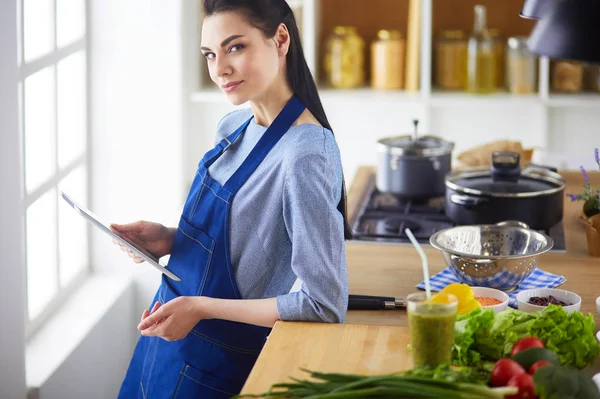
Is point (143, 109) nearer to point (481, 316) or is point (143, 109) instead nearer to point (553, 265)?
point (553, 265)

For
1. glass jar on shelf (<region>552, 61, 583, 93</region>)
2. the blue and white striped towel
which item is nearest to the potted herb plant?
the blue and white striped towel

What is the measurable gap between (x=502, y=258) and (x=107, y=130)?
1961 mm

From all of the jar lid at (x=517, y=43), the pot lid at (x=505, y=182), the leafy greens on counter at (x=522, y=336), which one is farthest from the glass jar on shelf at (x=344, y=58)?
the leafy greens on counter at (x=522, y=336)

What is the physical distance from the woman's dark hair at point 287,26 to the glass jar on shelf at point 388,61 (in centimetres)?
247

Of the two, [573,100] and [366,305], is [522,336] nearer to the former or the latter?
[366,305]

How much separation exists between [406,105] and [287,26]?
2580mm

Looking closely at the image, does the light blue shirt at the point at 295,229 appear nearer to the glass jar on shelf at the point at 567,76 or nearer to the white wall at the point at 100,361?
the white wall at the point at 100,361

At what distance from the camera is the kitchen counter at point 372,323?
69.1 inches

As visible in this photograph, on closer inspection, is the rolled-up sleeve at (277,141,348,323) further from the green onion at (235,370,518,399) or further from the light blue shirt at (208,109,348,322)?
the green onion at (235,370,518,399)

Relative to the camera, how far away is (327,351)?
5.97 feet

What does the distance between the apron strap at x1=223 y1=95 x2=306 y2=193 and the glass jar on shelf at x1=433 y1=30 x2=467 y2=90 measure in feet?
8.38

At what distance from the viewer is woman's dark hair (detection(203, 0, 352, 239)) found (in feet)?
6.49

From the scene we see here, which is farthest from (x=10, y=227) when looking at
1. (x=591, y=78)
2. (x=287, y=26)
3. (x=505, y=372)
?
(x=591, y=78)

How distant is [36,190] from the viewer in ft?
9.59
